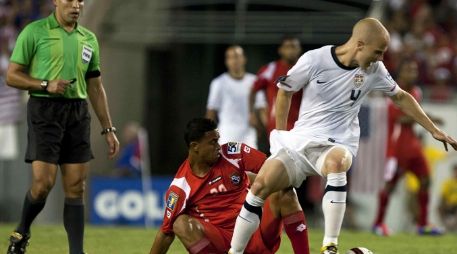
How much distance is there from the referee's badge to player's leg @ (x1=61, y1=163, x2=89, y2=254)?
32.8 inches

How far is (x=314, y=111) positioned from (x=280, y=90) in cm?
30

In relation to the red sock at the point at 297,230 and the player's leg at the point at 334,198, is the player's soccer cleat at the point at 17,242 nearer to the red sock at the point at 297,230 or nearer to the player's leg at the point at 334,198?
the red sock at the point at 297,230

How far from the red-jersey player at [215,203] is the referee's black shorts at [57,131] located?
1003 mm

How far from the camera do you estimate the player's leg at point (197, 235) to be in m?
8.05

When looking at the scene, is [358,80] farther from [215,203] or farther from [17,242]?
[17,242]

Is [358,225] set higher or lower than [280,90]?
lower

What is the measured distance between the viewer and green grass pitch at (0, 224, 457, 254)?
34.7 feet

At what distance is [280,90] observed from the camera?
812cm

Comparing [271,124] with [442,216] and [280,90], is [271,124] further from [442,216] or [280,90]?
[442,216]

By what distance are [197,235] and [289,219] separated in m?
0.68

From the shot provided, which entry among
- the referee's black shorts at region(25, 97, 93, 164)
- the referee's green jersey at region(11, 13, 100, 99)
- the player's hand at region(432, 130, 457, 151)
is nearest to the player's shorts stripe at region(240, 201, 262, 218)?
the player's hand at region(432, 130, 457, 151)

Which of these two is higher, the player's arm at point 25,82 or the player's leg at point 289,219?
the player's arm at point 25,82

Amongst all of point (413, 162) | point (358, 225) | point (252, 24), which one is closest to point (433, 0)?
point (252, 24)

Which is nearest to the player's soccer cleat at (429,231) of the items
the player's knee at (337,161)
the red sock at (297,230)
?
the red sock at (297,230)
